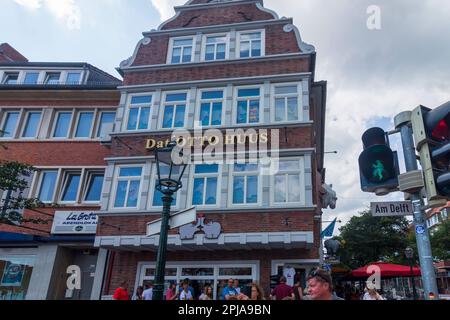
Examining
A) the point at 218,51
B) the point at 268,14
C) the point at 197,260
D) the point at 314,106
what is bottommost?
the point at 197,260

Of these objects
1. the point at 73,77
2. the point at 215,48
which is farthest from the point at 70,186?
the point at 215,48

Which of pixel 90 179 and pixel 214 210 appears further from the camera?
pixel 90 179

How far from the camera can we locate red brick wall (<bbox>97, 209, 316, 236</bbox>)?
11773 millimetres

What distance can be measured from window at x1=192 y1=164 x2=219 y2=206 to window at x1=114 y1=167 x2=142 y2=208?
246 cm

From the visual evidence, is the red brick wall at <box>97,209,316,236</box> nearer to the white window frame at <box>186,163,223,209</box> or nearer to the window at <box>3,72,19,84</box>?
the white window frame at <box>186,163,223,209</box>

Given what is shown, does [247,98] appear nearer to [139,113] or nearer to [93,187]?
[139,113]

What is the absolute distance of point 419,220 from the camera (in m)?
3.75

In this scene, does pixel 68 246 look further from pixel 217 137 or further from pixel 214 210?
pixel 217 137

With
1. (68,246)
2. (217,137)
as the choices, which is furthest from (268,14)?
(68,246)

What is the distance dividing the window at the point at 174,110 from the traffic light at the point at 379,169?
1141cm

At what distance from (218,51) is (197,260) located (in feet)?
31.0

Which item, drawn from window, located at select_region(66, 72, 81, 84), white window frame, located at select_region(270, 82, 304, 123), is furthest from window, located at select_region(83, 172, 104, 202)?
white window frame, located at select_region(270, 82, 304, 123)
